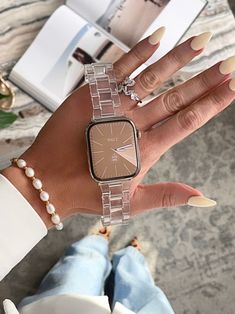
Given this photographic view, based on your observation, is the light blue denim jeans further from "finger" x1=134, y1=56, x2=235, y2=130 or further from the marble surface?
"finger" x1=134, y1=56, x2=235, y2=130

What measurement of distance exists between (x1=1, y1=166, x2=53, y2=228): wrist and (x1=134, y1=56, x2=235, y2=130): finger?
17 cm

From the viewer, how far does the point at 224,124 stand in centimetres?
128

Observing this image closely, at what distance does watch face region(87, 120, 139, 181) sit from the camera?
2.28ft

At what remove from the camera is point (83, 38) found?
940 mm

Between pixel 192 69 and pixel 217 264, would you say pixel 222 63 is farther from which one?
pixel 217 264

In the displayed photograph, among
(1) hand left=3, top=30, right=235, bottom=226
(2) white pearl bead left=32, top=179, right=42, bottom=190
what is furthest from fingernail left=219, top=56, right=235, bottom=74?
(2) white pearl bead left=32, top=179, right=42, bottom=190

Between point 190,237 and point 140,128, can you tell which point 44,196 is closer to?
point 140,128

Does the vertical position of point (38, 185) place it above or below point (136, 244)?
above

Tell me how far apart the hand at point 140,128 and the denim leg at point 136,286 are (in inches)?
14.9

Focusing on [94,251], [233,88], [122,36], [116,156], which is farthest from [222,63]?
[94,251]

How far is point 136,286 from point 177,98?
505mm

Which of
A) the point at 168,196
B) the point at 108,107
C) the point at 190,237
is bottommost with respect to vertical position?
the point at 190,237

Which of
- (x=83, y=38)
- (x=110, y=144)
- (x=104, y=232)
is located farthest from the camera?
(x=104, y=232)

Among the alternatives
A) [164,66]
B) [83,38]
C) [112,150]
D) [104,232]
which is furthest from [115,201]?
[104,232]
